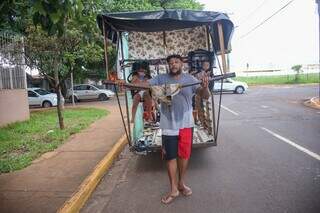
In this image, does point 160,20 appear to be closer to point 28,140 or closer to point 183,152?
point 183,152

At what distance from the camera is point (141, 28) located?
834 centimetres

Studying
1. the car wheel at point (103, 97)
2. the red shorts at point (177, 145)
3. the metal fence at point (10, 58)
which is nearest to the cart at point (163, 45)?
the red shorts at point (177, 145)

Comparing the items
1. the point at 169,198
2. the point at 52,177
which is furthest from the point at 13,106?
the point at 169,198

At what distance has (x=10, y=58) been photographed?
14.8 metres

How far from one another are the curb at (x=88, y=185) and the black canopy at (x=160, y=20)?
2447mm

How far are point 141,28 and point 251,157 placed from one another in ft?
10.5

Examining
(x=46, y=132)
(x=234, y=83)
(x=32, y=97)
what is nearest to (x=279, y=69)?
(x=234, y=83)

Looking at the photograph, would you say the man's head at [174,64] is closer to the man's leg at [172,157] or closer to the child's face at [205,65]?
the man's leg at [172,157]

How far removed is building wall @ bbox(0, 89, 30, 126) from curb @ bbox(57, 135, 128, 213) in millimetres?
6359

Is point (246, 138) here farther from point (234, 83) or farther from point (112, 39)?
point (234, 83)

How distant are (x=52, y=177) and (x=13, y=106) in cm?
873

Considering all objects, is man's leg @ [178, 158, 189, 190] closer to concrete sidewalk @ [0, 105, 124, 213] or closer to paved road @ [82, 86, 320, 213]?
paved road @ [82, 86, 320, 213]

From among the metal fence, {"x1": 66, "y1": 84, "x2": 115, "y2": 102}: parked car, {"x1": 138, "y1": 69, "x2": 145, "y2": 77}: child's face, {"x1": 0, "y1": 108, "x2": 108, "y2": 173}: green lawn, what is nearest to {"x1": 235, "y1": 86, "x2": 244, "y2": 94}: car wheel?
{"x1": 66, "y1": 84, "x2": 115, "y2": 102}: parked car

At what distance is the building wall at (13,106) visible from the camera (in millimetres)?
14438
